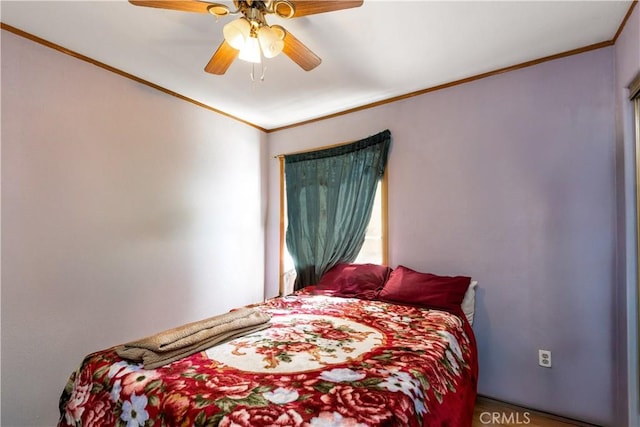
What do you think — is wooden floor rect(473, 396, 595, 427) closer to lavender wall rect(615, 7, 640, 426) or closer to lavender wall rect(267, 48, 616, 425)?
lavender wall rect(267, 48, 616, 425)

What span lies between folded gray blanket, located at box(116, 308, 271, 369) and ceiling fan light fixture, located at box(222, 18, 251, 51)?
1390mm

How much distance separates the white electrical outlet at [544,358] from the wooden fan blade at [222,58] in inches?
110

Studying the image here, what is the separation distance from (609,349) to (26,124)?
3907mm

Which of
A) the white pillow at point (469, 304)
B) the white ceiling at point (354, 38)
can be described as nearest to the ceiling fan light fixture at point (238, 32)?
the white ceiling at point (354, 38)

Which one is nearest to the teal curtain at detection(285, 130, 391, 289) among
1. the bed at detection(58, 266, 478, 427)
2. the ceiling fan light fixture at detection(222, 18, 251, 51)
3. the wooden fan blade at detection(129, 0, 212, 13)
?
the bed at detection(58, 266, 478, 427)

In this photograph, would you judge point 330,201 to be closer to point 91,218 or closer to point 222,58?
point 222,58

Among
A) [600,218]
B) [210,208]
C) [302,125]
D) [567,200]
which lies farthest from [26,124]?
[600,218]

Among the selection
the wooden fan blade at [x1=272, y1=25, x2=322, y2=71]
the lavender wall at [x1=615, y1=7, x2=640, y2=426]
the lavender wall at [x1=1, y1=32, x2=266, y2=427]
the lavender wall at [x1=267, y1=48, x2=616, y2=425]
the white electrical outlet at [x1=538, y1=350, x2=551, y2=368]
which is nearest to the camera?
the wooden fan blade at [x1=272, y1=25, x2=322, y2=71]

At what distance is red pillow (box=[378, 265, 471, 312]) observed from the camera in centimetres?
216

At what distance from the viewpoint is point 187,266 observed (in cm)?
274

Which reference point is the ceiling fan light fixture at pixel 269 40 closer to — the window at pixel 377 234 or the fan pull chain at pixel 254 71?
the fan pull chain at pixel 254 71

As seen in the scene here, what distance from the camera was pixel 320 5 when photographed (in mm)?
1339

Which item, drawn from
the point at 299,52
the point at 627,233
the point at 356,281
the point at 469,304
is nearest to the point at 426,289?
the point at 469,304

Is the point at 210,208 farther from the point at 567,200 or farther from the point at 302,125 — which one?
the point at 567,200
